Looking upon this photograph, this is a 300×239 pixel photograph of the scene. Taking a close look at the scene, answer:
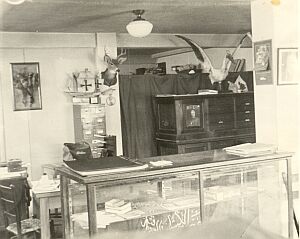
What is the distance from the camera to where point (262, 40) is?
424cm

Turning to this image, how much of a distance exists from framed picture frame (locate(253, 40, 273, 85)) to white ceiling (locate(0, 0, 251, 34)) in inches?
36.2

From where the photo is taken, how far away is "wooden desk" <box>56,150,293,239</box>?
97.7 inches

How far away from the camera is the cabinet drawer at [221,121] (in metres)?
7.70

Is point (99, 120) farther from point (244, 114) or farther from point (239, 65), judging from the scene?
point (239, 65)

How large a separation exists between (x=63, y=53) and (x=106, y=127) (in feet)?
4.49

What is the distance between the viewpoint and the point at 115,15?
5.77 m

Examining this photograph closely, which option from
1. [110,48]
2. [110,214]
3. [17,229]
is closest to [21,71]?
[110,48]

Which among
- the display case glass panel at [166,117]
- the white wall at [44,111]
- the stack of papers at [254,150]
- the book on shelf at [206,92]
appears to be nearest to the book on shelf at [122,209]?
the stack of papers at [254,150]

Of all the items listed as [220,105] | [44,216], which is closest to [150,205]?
[44,216]

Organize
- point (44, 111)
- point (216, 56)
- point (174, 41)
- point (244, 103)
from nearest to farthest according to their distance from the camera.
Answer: point (44, 111), point (244, 103), point (174, 41), point (216, 56)

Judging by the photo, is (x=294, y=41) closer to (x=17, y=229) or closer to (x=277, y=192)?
(x=277, y=192)

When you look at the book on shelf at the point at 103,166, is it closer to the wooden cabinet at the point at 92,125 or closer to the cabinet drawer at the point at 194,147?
the wooden cabinet at the point at 92,125

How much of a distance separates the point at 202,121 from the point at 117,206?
467cm

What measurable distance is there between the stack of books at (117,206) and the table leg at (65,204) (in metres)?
0.32
